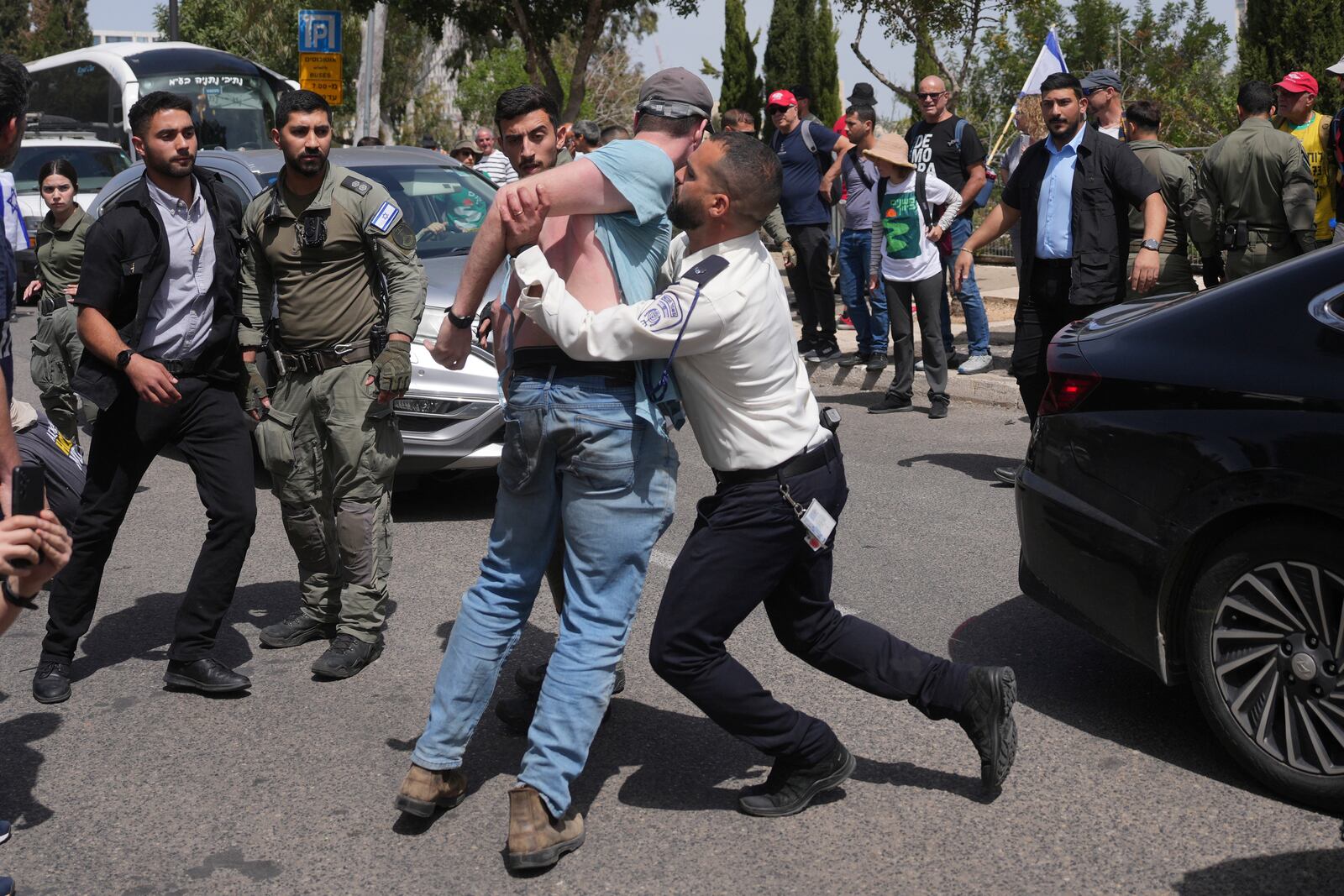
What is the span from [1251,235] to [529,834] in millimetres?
6487

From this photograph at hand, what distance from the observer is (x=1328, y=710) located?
3.69 m

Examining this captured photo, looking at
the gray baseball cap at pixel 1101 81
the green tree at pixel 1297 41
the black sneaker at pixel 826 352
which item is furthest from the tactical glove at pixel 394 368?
the green tree at pixel 1297 41

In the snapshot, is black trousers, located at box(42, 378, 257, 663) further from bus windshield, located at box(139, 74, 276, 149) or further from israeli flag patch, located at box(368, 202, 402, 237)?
bus windshield, located at box(139, 74, 276, 149)

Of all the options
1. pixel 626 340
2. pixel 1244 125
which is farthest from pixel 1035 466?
pixel 1244 125

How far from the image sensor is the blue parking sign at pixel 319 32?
16.7 meters

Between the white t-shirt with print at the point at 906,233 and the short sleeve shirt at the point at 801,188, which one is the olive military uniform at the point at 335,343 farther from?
the short sleeve shirt at the point at 801,188

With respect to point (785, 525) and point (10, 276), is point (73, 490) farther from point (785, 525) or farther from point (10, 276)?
point (785, 525)

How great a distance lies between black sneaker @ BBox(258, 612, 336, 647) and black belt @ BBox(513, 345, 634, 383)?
6.77 ft

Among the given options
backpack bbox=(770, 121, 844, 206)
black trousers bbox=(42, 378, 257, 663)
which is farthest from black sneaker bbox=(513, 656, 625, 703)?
backpack bbox=(770, 121, 844, 206)

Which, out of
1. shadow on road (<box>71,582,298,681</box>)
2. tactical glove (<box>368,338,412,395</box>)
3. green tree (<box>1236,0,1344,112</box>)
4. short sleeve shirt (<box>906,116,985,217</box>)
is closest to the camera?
tactical glove (<box>368,338,412,395</box>)

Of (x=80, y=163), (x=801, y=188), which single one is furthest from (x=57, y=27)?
(x=801, y=188)

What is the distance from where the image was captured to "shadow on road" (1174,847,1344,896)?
3381 millimetres

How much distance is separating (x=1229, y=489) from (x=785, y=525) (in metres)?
1.20

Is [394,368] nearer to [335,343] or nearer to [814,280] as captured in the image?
[335,343]
